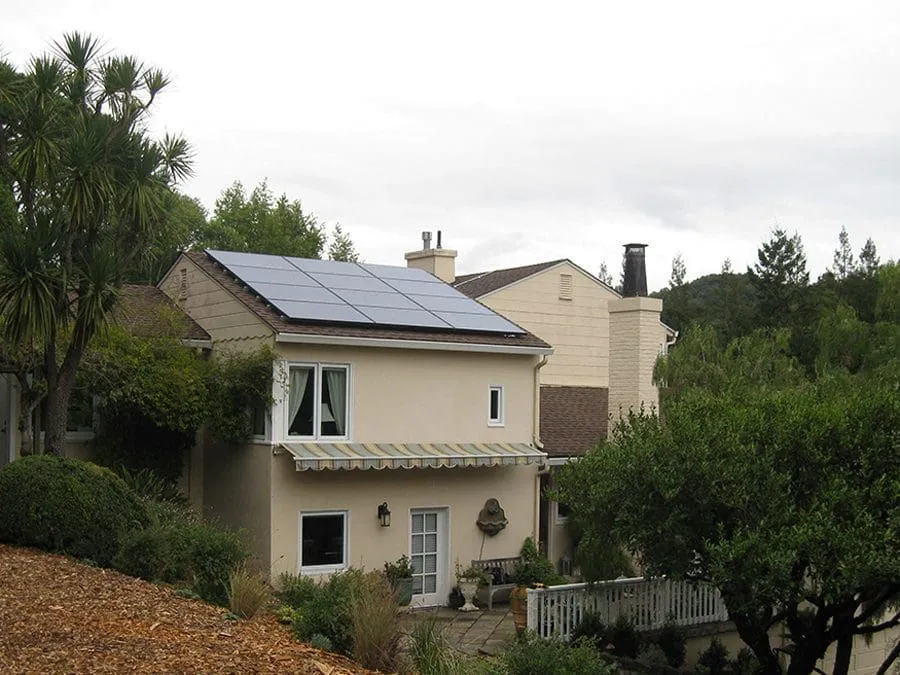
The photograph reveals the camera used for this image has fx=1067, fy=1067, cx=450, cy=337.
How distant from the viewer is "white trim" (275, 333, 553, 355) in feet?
65.6

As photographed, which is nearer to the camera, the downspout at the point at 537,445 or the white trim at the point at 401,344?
the white trim at the point at 401,344

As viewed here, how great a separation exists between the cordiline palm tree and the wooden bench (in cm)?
877

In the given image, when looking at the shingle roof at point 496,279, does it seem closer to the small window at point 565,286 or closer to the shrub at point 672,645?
the small window at point 565,286

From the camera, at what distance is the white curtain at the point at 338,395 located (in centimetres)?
2084

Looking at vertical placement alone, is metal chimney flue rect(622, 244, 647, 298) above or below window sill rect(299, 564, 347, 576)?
above

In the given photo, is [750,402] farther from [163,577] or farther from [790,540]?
[163,577]

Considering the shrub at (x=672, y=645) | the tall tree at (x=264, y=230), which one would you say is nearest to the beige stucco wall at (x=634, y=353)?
the shrub at (x=672, y=645)

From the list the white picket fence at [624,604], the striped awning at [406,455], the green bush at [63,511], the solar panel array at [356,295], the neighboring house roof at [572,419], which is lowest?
the white picket fence at [624,604]

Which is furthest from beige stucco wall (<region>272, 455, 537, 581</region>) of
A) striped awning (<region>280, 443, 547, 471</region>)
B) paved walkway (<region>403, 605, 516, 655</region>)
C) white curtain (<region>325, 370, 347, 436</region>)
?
paved walkway (<region>403, 605, 516, 655</region>)

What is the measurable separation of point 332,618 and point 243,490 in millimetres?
8315

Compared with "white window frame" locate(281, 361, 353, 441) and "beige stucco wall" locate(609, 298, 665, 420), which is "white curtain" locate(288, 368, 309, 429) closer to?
"white window frame" locate(281, 361, 353, 441)

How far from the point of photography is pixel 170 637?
1138 centimetres

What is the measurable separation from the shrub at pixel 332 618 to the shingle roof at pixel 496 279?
21.0 metres

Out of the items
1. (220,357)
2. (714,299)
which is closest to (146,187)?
(220,357)
